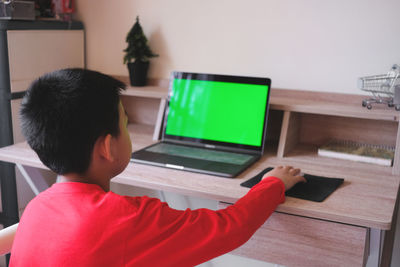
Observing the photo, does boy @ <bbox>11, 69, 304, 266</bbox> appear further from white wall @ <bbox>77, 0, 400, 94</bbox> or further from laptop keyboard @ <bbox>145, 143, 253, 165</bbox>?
white wall @ <bbox>77, 0, 400, 94</bbox>

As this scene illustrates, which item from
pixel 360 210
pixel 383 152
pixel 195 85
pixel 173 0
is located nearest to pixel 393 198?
pixel 360 210

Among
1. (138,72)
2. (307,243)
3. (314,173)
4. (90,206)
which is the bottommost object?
(307,243)

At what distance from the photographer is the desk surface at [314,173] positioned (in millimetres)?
1241

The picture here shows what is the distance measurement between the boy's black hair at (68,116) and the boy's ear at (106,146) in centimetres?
1

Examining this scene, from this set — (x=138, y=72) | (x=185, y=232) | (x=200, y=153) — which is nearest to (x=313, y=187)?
(x=200, y=153)

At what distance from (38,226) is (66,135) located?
18 cm

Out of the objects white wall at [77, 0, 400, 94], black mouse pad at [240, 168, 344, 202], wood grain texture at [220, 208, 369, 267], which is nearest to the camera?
wood grain texture at [220, 208, 369, 267]

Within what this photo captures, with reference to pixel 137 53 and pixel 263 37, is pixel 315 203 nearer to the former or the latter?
pixel 263 37

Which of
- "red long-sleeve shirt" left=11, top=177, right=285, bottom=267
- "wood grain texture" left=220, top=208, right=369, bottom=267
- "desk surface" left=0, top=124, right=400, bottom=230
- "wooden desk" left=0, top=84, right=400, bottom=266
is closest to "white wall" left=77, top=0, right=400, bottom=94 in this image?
"wooden desk" left=0, top=84, right=400, bottom=266

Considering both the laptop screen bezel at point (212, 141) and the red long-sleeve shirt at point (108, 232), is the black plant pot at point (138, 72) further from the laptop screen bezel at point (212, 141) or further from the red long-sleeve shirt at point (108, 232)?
the red long-sleeve shirt at point (108, 232)

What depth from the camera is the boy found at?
2.83 feet

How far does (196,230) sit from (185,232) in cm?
3

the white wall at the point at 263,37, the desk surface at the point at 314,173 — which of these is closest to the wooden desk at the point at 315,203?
the desk surface at the point at 314,173

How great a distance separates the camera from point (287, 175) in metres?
1.35
